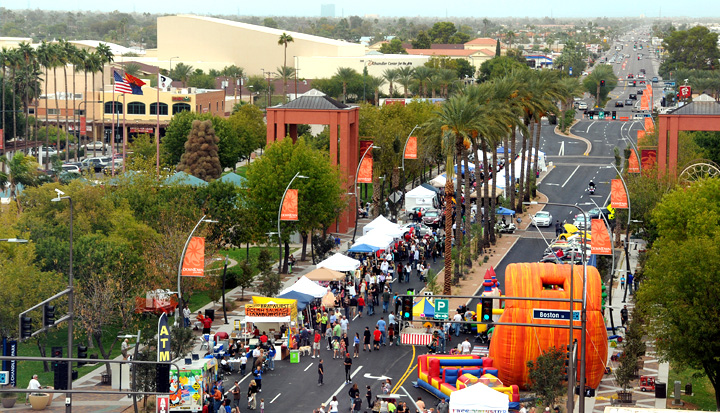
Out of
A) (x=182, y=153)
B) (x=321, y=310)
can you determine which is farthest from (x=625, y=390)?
(x=182, y=153)

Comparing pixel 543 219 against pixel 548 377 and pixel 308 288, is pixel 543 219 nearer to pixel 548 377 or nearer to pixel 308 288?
pixel 308 288

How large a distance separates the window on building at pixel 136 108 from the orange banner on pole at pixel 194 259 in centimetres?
9700

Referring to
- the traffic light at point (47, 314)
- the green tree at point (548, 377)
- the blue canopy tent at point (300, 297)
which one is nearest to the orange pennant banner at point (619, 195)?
the blue canopy tent at point (300, 297)

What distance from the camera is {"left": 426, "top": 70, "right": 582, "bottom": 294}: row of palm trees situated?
57938 millimetres

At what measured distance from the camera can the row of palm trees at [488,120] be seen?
190ft

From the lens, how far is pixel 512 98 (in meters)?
Answer: 77.6

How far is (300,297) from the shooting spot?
166 ft

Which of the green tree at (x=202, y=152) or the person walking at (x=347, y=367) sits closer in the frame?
the person walking at (x=347, y=367)

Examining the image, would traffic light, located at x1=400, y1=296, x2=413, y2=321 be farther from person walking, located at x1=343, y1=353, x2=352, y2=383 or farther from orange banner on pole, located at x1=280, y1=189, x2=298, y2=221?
orange banner on pole, located at x1=280, y1=189, x2=298, y2=221

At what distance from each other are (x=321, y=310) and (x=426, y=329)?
4.99m

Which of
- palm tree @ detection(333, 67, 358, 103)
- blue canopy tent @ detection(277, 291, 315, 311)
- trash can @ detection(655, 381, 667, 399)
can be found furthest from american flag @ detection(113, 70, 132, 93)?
palm tree @ detection(333, 67, 358, 103)

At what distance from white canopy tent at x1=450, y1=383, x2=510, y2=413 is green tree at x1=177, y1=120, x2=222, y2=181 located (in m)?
62.8

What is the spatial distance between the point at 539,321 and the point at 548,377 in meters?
3.08

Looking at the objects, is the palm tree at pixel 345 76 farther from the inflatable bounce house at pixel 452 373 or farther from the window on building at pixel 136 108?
the inflatable bounce house at pixel 452 373
